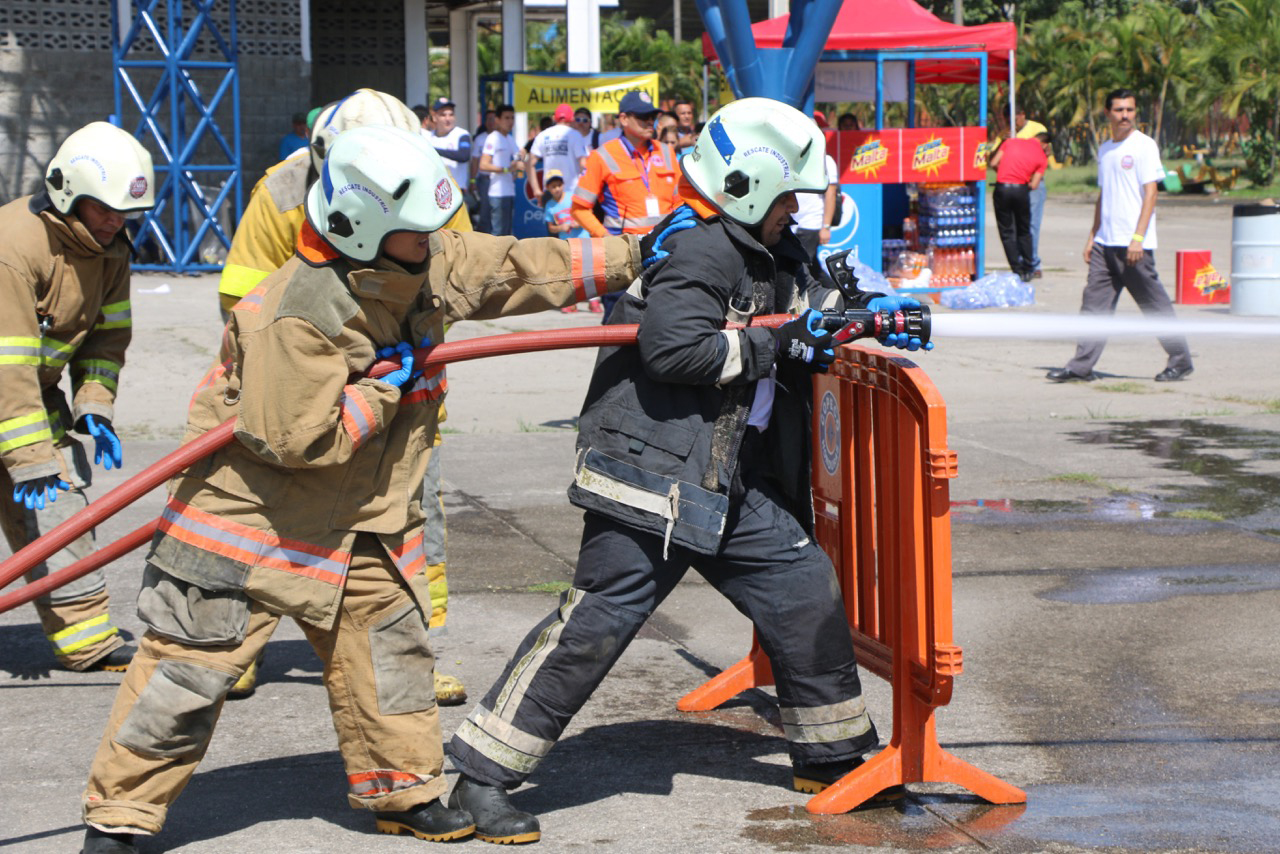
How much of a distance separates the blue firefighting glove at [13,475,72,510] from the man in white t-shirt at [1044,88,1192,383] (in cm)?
743

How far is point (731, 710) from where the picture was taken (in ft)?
15.7

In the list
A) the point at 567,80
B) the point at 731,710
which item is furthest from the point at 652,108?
the point at 567,80

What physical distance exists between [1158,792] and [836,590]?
95 cm

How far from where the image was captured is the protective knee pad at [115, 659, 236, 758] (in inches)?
140

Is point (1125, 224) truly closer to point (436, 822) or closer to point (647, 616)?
point (647, 616)

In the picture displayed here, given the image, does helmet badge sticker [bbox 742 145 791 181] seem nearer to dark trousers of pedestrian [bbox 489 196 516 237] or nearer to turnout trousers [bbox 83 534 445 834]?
turnout trousers [bbox 83 534 445 834]

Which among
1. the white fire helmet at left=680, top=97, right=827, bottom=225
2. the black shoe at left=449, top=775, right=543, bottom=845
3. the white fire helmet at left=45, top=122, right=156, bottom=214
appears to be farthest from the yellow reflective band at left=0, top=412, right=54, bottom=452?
the white fire helmet at left=680, top=97, right=827, bottom=225

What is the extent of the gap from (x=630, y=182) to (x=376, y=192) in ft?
19.8

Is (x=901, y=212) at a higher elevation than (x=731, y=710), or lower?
higher

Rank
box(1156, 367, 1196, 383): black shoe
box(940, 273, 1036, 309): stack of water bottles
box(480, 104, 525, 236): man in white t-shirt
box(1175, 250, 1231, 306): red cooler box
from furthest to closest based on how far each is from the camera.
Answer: box(480, 104, 525, 236): man in white t-shirt < box(1175, 250, 1231, 306): red cooler box < box(940, 273, 1036, 309): stack of water bottles < box(1156, 367, 1196, 383): black shoe

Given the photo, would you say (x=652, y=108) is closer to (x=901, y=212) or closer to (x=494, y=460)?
(x=494, y=460)

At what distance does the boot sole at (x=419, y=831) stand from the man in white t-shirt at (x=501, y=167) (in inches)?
562

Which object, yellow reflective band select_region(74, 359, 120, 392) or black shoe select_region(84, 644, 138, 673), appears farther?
black shoe select_region(84, 644, 138, 673)

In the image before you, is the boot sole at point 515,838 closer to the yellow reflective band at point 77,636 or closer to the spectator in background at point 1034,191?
Result: the yellow reflective band at point 77,636
